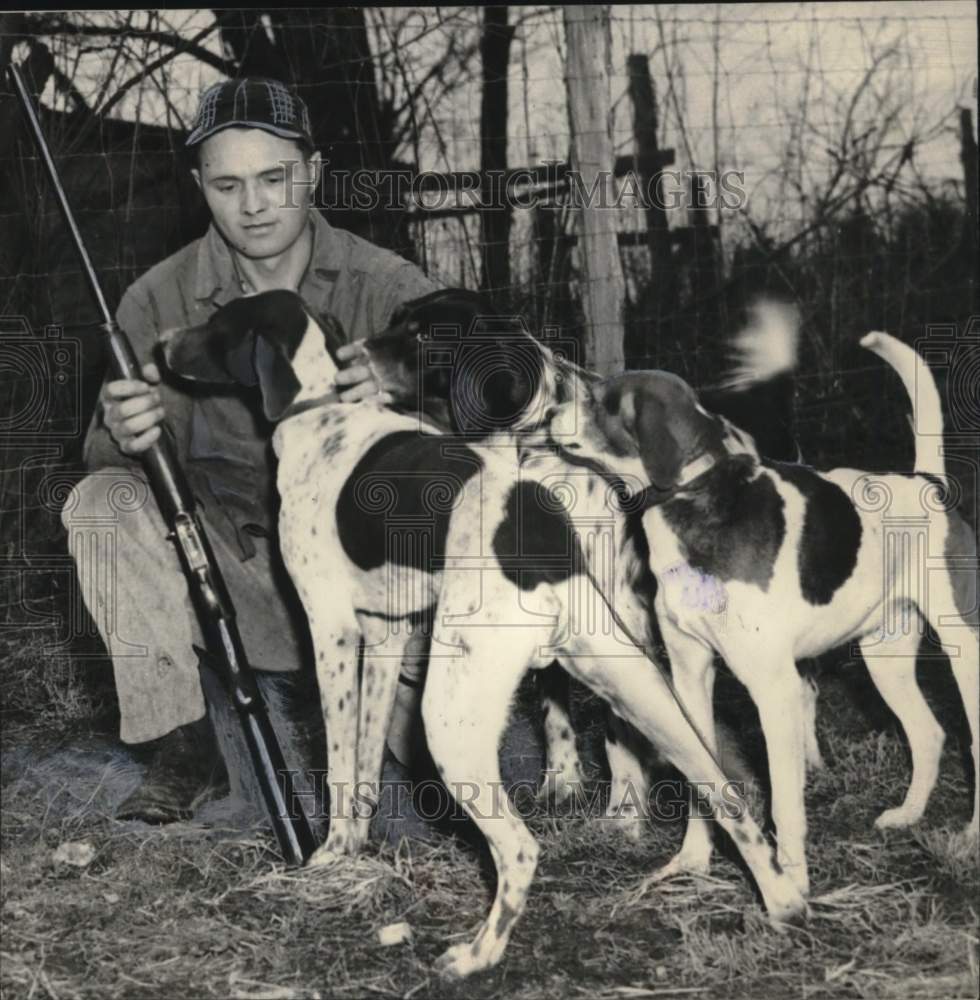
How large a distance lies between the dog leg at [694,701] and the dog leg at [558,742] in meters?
0.54

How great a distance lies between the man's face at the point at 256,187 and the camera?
3.80 m

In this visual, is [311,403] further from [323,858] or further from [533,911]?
[533,911]

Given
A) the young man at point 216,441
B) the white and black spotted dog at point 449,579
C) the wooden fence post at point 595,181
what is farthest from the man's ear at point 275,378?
the wooden fence post at point 595,181

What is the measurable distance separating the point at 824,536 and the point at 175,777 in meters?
2.19

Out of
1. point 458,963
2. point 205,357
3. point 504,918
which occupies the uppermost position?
point 205,357

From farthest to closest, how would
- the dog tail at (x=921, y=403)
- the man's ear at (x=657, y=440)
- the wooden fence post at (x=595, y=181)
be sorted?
the wooden fence post at (x=595, y=181) < the dog tail at (x=921, y=403) < the man's ear at (x=657, y=440)

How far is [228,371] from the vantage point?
3646 millimetres

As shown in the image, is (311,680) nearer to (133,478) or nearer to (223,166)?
(133,478)

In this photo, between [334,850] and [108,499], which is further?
[108,499]

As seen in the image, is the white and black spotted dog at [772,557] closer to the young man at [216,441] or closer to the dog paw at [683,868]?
the dog paw at [683,868]

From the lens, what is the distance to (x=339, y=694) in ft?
11.7

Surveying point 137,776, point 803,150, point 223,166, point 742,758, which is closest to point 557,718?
point 742,758

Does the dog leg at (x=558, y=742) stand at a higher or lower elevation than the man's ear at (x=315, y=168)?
lower

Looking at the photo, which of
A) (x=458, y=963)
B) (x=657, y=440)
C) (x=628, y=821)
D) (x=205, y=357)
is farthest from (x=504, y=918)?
(x=205, y=357)
